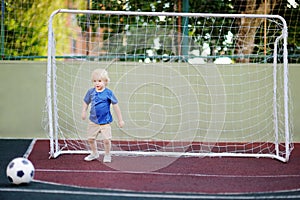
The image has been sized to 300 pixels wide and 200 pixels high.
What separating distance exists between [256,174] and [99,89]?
7.05 feet

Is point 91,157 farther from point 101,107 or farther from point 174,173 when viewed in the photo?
point 174,173

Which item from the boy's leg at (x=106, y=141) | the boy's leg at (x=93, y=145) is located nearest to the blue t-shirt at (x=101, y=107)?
the boy's leg at (x=106, y=141)

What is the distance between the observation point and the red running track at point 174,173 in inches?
218

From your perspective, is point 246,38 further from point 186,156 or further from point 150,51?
point 186,156

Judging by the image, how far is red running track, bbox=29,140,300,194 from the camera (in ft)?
18.2

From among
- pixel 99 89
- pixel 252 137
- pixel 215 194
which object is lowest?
pixel 252 137

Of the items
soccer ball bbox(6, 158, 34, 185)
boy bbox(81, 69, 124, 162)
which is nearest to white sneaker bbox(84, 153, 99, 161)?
boy bbox(81, 69, 124, 162)

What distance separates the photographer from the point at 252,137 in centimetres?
932

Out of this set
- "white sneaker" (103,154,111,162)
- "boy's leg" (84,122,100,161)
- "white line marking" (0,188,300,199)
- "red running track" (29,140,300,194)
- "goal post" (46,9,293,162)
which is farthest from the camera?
"goal post" (46,9,293,162)

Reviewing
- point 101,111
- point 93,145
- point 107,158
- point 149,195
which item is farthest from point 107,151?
point 149,195

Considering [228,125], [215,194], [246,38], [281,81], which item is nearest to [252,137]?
[228,125]

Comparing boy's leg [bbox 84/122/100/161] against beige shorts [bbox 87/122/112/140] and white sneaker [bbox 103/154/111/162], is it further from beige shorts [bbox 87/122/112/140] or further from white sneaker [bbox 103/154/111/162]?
white sneaker [bbox 103/154/111/162]

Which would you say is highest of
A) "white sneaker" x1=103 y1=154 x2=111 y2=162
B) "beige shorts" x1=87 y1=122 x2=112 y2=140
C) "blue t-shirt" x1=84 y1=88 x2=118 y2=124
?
"blue t-shirt" x1=84 y1=88 x2=118 y2=124

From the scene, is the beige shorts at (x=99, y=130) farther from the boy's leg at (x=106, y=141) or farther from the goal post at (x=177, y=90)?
the goal post at (x=177, y=90)
